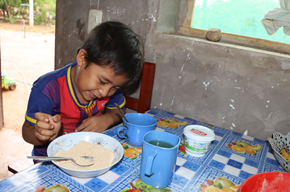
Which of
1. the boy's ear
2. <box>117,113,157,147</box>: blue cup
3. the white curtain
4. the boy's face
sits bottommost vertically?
<box>117,113,157,147</box>: blue cup

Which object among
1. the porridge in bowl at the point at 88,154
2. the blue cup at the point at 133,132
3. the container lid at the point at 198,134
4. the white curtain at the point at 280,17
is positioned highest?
the white curtain at the point at 280,17

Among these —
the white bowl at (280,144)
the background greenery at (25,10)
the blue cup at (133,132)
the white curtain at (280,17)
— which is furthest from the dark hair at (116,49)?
the background greenery at (25,10)

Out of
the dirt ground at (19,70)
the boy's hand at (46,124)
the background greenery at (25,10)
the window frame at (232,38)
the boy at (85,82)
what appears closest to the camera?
the boy's hand at (46,124)

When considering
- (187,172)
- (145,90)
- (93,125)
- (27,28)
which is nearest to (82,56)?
(93,125)

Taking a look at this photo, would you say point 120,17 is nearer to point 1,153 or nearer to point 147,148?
point 147,148

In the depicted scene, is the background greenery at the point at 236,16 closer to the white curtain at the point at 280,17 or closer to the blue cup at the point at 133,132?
the white curtain at the point at 280,17

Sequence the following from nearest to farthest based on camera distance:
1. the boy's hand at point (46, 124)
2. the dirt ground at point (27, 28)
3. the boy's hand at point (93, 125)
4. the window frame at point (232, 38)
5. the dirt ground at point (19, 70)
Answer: the boy's hand at point (46, 124)
the boy's hand at point (93, 125)
the window frame at point (232, 38)
the dirt ground at point (19, 70)
the dirt ground at point (27, 28)

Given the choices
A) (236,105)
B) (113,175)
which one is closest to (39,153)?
(113,175)

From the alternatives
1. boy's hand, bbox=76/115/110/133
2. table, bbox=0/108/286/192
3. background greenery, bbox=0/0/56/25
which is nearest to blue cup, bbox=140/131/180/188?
table, bbox=0/108/286/192

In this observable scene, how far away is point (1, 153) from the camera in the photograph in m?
2.20

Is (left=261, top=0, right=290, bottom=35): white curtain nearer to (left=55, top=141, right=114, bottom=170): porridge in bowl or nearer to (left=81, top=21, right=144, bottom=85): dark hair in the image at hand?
(left=81, top=21, right=144, bottom=85): dark hair

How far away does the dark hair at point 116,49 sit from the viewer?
87 centimetres

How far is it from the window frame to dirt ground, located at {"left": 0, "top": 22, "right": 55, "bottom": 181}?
1.86 meters

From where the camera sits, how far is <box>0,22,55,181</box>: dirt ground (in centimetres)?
231
